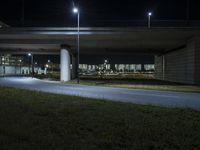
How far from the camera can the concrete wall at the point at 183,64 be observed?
4219 cm

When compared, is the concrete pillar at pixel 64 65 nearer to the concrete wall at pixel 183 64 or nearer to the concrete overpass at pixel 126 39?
the concrete overpass at pixel 126 39

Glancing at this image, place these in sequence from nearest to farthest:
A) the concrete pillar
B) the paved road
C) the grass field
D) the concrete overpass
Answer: the grass field
the paved road
the concrete overpass
the concrete pillar

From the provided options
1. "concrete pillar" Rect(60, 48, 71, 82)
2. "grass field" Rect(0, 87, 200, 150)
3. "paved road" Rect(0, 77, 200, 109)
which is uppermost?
"concrete pillar" Rect(60, 48, 71, 82)

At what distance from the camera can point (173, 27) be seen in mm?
41219

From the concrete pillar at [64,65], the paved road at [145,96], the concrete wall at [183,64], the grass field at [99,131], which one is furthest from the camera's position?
the concrete pillar at [64,65]

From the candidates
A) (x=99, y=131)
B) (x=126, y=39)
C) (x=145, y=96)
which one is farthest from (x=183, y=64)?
(x=99, y=131)

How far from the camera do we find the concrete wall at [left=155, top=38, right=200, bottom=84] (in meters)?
42.2

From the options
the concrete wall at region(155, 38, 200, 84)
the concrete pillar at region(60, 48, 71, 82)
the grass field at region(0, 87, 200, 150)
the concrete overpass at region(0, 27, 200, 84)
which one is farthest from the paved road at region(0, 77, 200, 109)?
the concrete pillar at region(60, 48, 71, 82)

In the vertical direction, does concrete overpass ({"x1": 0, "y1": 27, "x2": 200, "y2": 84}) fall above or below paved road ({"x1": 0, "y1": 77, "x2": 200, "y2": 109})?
above

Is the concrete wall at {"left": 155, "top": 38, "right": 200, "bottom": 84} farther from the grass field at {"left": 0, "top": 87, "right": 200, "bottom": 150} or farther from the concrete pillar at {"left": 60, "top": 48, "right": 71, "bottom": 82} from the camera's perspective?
the grass field at {"left": 0, "top": 87, "right": 200, "bottom": 150}

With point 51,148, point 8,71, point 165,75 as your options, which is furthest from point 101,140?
point 8,71

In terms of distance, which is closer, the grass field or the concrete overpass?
the grass field

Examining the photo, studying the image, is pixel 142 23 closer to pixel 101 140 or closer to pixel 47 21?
pixel 47 21

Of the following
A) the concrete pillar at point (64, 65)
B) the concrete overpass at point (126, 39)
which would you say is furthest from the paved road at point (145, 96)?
the concrete pillar at point (64, 65)
